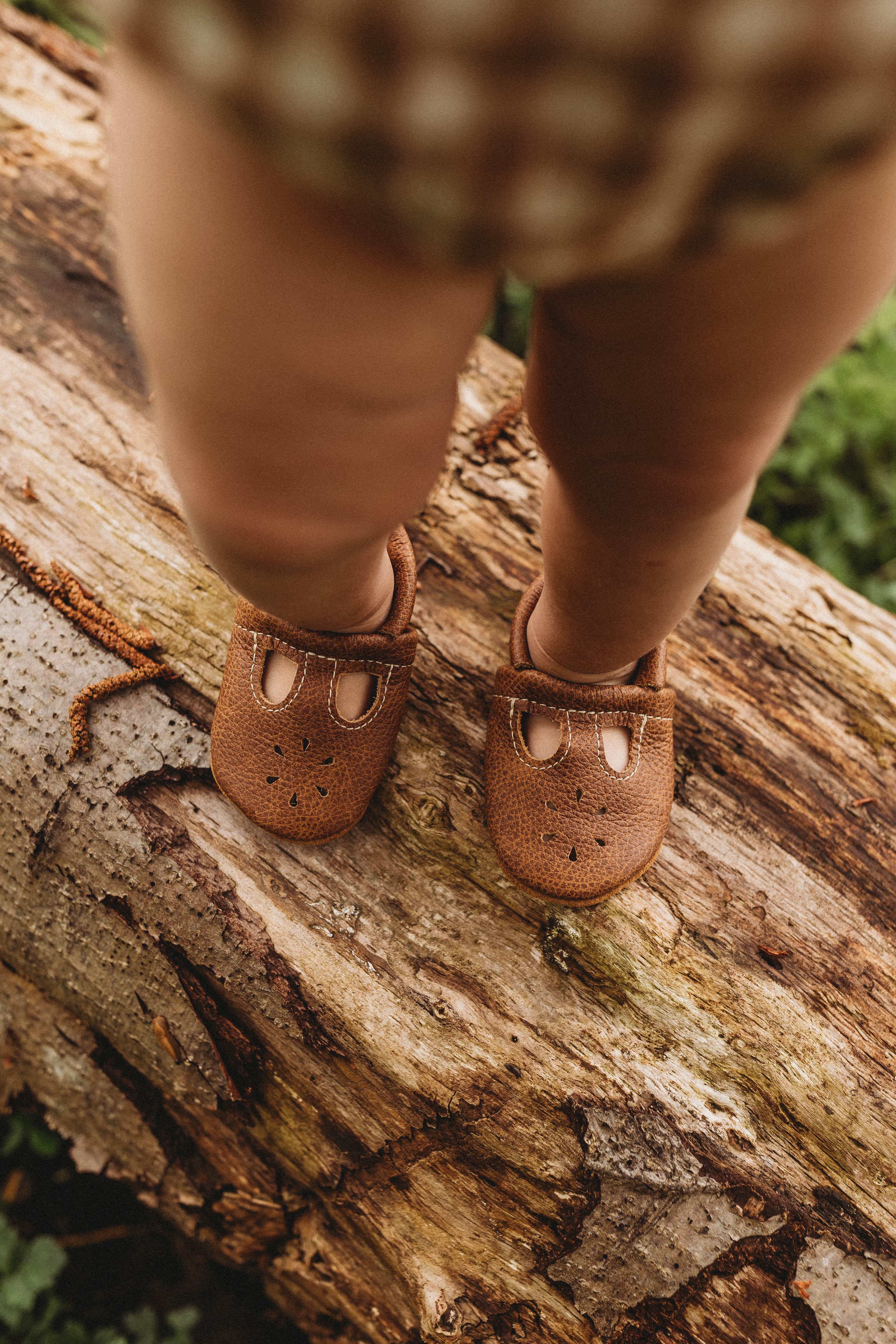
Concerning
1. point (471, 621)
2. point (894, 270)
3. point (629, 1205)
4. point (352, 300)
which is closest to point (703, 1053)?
point (629, 1205)

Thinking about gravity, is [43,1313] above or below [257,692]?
below

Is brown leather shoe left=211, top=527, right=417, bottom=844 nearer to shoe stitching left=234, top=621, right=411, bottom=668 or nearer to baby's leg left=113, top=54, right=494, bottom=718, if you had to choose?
shoe stitching left=234, top=621, right=411, bottom=668

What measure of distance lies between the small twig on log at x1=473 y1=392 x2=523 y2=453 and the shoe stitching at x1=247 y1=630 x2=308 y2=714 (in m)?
0.74

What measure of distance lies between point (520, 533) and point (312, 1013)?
97 cm

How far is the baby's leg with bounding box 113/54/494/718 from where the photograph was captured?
0.51 meters

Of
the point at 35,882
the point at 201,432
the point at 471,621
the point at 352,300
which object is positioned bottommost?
the point at 35,882

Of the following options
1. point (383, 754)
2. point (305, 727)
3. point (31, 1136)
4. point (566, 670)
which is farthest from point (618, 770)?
point (31, 1136)

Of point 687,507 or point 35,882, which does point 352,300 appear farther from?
point 35,882

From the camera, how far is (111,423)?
1665mm

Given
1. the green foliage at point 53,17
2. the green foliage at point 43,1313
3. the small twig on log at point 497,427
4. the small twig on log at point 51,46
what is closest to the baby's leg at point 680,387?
the small twig on log at point 497,427

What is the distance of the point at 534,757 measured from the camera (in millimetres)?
1303

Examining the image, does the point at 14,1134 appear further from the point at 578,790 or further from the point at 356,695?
the point at 578,790

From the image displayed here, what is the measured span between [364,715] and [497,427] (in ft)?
2.62

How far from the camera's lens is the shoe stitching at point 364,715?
1252 mm
